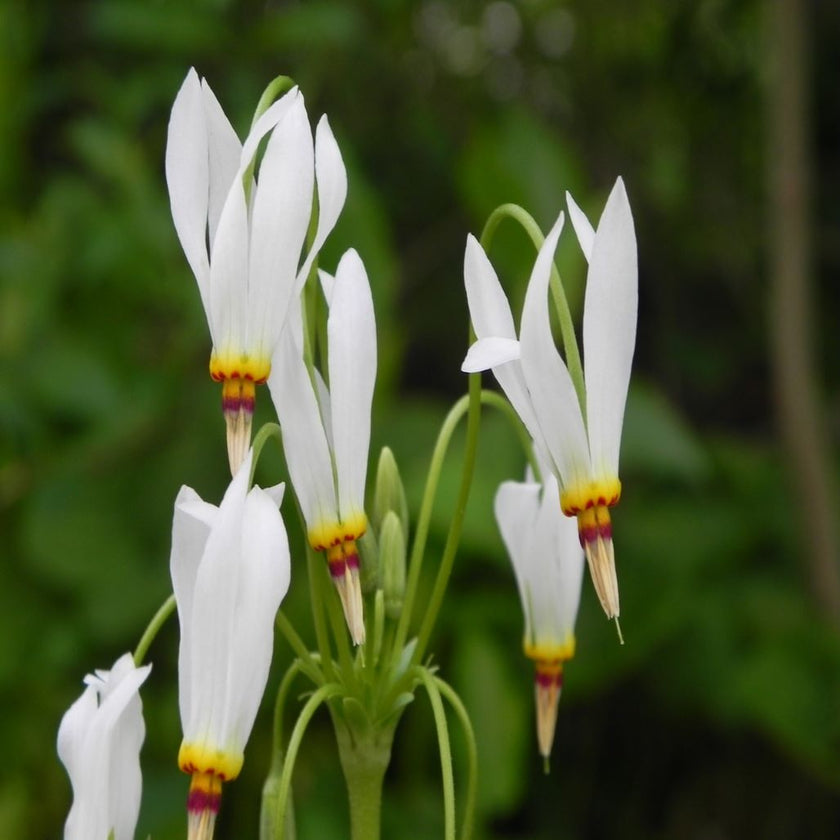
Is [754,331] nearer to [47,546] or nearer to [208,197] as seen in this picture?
[47,546]

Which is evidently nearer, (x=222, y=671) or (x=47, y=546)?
(x=222, y=671)

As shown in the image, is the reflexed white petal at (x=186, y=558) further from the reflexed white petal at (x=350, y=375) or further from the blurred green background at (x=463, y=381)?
the blurred green background at (x=463, y=381)

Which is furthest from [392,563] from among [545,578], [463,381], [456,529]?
[463,381]

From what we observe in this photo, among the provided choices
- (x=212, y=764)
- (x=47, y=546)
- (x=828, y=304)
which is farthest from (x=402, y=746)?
(x=828, y=304)

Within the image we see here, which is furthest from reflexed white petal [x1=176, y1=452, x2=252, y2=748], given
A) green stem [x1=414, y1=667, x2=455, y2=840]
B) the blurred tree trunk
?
the blurred tree trunk

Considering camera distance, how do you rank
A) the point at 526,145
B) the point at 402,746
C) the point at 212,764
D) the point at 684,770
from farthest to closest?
1. the point at 684,770
2. the point at 526,145
3. the point at 402,746
4. the point at 212,764

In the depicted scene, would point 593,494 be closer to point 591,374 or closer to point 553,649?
point 591,374
